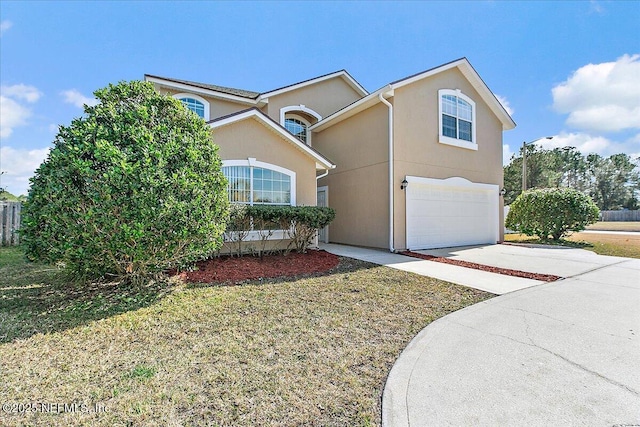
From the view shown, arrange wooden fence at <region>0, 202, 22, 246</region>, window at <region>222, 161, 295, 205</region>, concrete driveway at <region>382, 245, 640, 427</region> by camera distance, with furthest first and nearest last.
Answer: wooden fence at <region>0, 202, 22, 246</region>, window at <region>222, 161, 295, 205</region>, concrete driveway at <region>382, 245, 640, 427</region>

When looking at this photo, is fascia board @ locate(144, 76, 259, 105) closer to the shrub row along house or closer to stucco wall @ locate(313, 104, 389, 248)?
the shrub row along house

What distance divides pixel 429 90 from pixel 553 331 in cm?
1010

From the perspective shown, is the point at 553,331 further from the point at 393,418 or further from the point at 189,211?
the point at 189,211

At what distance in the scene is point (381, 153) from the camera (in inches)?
440

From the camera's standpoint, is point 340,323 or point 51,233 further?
point 51,233

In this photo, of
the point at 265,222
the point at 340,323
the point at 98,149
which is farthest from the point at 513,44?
the point at 98,149

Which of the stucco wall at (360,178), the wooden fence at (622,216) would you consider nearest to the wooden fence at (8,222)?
the stucco wall at (360,178)

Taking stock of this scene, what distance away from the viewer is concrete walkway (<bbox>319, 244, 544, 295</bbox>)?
6.26 meters

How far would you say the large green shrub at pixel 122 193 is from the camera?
4.56 metres

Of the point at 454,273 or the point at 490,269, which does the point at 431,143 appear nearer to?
the point at 490,269

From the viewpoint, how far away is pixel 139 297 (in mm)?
5211

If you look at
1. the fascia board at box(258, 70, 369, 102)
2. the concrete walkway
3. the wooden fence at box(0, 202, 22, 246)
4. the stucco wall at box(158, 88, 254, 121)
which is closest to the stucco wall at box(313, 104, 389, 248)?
the concrete walkway

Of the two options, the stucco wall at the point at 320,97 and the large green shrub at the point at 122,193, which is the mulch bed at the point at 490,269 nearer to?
the large green shrub at the point at 122,193

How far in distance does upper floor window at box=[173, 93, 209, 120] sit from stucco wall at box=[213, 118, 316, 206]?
516cm
